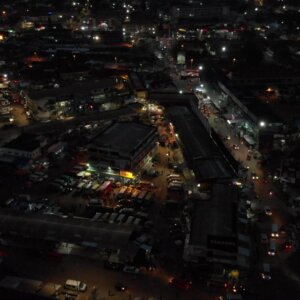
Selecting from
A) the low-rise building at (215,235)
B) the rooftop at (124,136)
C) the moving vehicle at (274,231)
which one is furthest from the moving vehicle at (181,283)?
the rooftop at (124,136)

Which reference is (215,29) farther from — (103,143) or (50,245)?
(50,245)

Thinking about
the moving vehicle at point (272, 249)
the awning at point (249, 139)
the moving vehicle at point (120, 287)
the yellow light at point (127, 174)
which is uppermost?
the moving vehicle at point (120, 287)

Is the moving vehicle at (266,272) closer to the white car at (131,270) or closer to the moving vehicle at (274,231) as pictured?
the moving vehicle at (274,231)

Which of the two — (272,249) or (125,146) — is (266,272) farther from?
(125,146)

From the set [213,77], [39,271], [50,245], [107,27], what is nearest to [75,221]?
[50,245]

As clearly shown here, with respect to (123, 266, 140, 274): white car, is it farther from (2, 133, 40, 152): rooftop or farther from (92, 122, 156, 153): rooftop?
(2, 133, 40, 152): rooftop

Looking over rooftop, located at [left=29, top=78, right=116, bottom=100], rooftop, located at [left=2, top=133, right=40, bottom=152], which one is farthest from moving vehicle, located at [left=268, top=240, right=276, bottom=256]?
rooftop, located at [left=29, top=78, right=116, bottom=100]

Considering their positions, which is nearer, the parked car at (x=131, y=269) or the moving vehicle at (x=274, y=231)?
the parked car at (x=131, y=269)

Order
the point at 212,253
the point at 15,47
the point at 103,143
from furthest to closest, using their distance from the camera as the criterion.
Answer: the point at 15,47 → the point at 103,143 → the point at 212,253

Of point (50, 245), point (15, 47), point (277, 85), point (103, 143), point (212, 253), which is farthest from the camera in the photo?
point (15, 47)
